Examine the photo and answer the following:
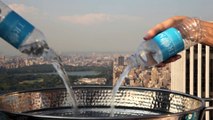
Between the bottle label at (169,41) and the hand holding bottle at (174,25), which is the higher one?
the hand holding bottle at (174,25)

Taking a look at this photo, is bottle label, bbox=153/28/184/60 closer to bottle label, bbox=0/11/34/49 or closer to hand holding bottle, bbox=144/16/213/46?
hand holding bottle, bbox=144/16/213/46

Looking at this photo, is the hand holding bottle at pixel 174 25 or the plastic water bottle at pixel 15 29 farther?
the hand holding bottle at pixel 174 25

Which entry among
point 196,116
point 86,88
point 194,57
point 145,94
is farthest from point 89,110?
point 194,57

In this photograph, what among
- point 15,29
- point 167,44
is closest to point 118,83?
point 167,44

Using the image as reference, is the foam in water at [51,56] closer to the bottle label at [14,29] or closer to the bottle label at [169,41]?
the bottle label at [14,29]

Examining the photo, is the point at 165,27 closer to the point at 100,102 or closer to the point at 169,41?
the point at 169,41

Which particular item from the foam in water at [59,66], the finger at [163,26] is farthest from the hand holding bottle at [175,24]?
the foam in water at [59,66]
